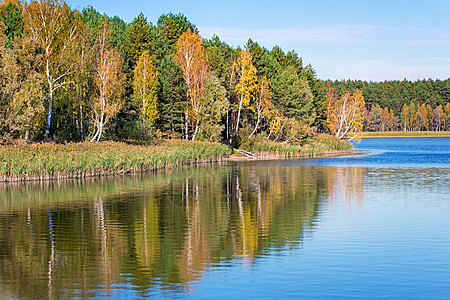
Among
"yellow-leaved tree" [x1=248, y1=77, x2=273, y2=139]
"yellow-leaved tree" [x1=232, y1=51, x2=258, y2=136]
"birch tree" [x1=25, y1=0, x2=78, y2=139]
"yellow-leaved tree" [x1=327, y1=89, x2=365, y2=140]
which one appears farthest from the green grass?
→ "birch tree" [x1=25, y1=0, x2=78, y2=139]

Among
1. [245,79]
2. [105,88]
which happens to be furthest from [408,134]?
[105,88]

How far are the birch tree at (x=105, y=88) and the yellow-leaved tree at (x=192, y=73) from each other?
1454cm

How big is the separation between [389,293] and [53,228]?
1368cm

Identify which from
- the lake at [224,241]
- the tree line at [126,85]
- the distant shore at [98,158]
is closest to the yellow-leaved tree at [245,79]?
the tree line at [126,85]

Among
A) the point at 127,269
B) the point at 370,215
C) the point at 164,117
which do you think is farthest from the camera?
the point at 164,117

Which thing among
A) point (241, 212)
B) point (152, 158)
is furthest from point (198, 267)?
point (152, 158)

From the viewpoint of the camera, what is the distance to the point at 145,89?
6112cm

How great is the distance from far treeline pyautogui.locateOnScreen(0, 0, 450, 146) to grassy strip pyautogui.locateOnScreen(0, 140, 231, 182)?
10.1ft

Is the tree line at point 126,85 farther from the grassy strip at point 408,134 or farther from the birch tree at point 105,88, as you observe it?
the grassy strip at point 408,134

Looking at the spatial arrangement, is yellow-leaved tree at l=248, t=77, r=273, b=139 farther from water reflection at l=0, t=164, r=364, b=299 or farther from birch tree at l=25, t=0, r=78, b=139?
water reflection at l=0, t=164, r=364, b=299

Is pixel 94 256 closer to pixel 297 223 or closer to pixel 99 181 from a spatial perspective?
pixel 297 223

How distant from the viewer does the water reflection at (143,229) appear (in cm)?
1461

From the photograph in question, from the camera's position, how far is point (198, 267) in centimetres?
1559

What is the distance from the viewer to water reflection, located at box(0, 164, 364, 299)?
47.9 feet
